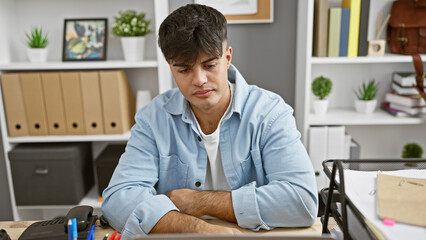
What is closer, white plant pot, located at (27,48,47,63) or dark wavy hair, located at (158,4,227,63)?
dark wavy hair, located at (158,4,227,63)

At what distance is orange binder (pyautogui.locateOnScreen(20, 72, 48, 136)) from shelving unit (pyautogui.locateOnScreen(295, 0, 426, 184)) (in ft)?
4.90

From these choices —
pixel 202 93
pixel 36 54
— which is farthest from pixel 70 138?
pixel 202 93

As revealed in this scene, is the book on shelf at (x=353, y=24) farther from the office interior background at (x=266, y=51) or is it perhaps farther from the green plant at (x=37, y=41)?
the green plant at (x=37, y=41)

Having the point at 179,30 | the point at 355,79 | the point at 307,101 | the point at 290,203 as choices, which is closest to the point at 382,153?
the point at 355,79

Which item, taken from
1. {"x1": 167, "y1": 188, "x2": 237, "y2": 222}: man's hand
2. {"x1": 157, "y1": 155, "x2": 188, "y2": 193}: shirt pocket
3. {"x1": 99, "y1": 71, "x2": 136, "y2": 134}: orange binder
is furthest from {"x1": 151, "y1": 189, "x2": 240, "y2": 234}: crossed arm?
{"x1": 99, "y1": 71, "x2": 136, "y2": 134}: orange binder

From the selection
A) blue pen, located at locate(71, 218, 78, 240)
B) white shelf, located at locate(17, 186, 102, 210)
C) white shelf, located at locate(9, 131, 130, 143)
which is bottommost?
white shelf, located at locate(17, 186, 102, 210)

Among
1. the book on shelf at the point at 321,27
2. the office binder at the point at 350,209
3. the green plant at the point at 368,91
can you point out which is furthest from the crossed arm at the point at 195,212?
the green plant at the point at 368,91

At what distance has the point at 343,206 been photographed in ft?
2.11

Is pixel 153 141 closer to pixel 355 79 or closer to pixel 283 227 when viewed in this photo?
pixel 283 227

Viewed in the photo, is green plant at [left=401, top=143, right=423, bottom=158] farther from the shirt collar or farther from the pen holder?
the shirt collar

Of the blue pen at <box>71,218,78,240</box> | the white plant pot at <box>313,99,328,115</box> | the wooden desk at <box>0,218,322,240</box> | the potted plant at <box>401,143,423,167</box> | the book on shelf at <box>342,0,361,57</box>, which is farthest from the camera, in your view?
the potted plant at <box>401,143,423,167</box>

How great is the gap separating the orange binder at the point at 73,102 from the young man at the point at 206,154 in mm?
873

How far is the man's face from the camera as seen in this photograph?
1185 millimetres

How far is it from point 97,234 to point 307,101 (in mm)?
1433
